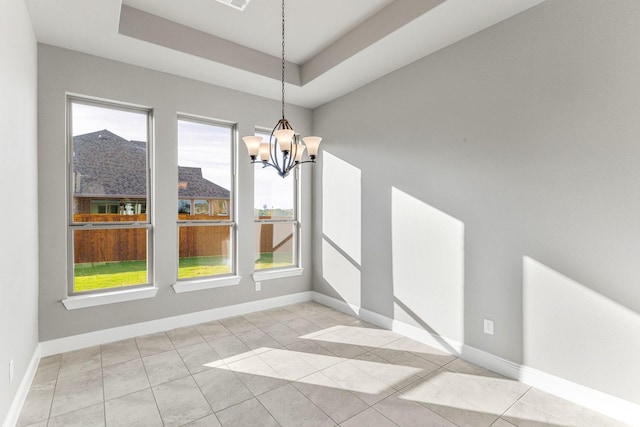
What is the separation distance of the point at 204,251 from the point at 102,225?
3.75 feet

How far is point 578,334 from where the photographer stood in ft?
7.57

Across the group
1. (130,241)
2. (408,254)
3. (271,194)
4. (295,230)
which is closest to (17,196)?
(130,241)

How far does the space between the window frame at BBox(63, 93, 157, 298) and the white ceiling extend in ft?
1.64

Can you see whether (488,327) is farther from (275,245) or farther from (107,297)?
(107,297)

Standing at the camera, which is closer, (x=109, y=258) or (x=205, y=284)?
(x=109, y=258)

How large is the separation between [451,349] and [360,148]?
2509 mm

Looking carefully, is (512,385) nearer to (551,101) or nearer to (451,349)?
(451,349)

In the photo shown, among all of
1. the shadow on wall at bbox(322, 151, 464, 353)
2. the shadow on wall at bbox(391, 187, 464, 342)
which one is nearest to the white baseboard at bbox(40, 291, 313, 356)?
the shadow on wall at bbox(322, 151, 464, 353)

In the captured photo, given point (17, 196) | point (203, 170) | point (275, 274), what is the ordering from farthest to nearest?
point (275, 274), point (203, 170), point (17, 196)

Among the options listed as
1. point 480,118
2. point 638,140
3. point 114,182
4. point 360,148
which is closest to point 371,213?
point 360,148

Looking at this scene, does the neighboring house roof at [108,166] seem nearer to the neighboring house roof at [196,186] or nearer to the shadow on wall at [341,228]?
the neighboring house roof at [196,186]

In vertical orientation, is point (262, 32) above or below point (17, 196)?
above

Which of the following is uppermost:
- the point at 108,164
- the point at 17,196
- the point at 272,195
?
the point at 108,164

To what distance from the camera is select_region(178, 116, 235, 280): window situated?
391 cm
